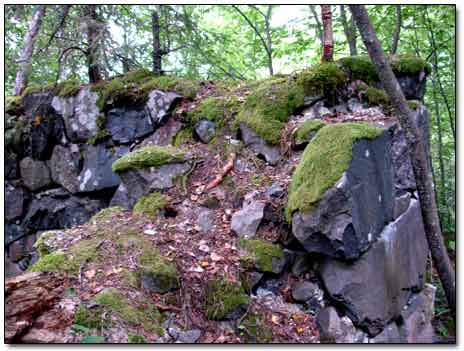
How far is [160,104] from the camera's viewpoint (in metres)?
5.63

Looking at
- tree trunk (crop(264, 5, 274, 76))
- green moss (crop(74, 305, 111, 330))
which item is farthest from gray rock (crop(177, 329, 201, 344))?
tree trunk (crop(264, 5, 274, 76))

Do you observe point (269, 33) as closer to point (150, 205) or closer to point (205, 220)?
point (150, 205)

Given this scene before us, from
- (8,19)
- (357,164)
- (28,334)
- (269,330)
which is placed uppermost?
(8,19)

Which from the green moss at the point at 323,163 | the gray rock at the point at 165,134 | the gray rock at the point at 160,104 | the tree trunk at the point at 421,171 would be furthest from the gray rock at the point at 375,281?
the gray rock at the point at 160,104

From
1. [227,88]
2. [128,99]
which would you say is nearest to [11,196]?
[128,99]

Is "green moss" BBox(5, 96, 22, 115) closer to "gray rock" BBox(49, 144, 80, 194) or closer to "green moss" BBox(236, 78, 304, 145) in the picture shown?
"gray rock" BBox(49, 144, 80, 194)

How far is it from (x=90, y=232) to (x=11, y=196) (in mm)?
3570

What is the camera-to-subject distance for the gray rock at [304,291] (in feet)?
10.9

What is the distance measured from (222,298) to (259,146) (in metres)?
2.01

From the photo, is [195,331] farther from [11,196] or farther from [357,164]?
[11,196]

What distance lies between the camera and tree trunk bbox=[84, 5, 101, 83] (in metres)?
5.75

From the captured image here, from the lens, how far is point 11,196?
256 inches

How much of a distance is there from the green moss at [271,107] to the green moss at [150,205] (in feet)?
4.53

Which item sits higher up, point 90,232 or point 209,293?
point 90,232
